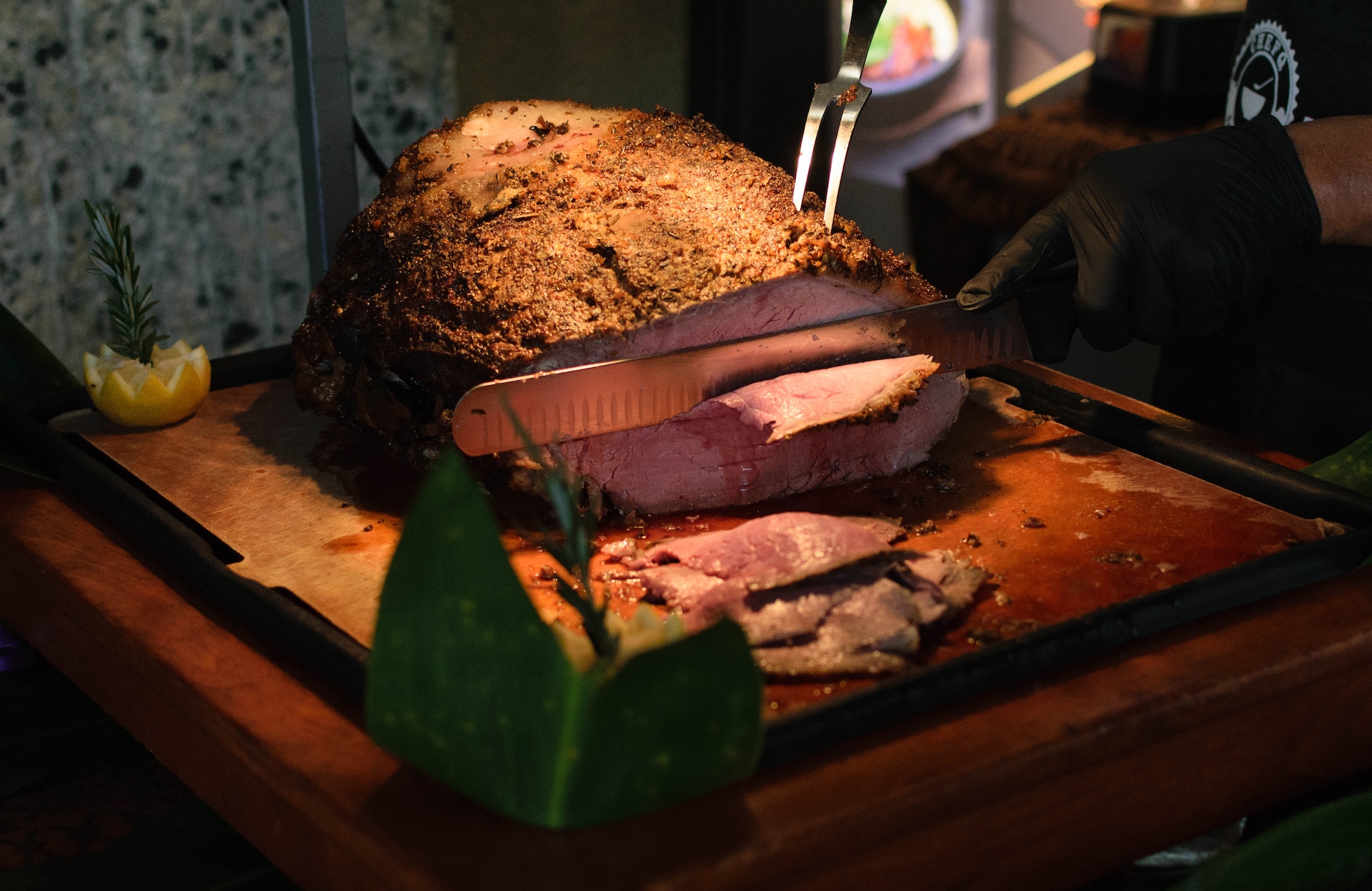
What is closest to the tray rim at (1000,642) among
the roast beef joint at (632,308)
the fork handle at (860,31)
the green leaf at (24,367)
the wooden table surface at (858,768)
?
the wooden table surface at (858,768)

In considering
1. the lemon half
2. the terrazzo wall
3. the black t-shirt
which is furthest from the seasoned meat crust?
the terrazzo wall

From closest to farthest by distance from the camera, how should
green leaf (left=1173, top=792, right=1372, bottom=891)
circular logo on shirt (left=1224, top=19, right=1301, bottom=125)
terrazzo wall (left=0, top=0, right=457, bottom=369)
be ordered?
green leaf (left=1173, top=792, right=1372, bottom=891), circular logo on shirt (left=1224, top=19, right=1301, bottom=125), terrazzo wall (left=0, top=0, right=457, bottom=369)

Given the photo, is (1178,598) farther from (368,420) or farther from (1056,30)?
Result: (1056,30)

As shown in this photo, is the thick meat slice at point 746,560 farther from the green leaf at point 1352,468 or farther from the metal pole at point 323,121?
the metal pole at point 323,121

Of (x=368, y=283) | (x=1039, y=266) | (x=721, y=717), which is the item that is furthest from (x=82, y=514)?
(x=1039, y=266)

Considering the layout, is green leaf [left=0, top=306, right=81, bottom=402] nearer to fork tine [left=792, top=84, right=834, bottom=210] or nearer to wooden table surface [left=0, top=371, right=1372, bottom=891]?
wooden table surface [left=0, top=371, right=1372, bottom=891]
